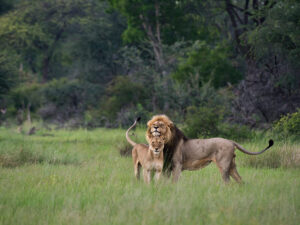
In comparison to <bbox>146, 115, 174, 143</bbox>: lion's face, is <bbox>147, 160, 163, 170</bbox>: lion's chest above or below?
below

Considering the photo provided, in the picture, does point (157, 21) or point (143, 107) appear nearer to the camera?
point (143, 107)

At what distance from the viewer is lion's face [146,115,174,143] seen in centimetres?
674

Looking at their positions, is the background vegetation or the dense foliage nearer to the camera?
the background vegetation

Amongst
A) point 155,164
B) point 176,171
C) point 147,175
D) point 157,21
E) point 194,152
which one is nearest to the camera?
point 155,164

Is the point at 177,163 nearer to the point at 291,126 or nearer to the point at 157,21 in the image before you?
the point at 291,126

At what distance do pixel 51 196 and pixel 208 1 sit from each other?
24404 millimetres

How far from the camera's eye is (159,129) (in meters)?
6.77

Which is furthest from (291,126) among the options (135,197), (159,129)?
(135,197)

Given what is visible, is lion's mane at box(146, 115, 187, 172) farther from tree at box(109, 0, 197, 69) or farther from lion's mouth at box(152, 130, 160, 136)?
tree at box(109, 0, 197, 69)

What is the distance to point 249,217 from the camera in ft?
16.8

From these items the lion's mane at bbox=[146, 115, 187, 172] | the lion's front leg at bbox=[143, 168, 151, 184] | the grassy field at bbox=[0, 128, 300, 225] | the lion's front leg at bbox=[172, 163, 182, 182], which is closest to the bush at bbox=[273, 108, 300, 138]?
the grassy field at bbox=[0, 128, 300, 225]

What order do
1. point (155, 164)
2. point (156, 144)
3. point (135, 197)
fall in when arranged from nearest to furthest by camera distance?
point (135, 197)
point (156, 144)
point (155, 164)

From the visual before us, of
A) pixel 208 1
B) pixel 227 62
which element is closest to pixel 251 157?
pixel 227 62

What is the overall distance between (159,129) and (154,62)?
26.7m
